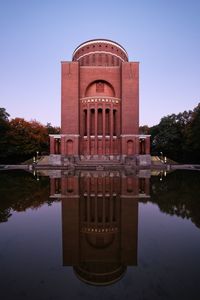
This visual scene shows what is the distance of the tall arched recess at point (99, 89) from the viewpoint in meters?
35.6

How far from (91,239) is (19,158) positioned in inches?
1581

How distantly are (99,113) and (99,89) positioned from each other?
4.32m

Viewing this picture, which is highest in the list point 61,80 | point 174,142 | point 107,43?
point 107,43

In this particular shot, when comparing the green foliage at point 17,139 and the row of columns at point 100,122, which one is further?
the green foliage at point 17,139

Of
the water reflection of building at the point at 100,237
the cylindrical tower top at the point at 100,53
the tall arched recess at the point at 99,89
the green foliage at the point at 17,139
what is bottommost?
the water reflection of building at the point at 100,237

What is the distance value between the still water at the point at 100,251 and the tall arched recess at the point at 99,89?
97.2 feet

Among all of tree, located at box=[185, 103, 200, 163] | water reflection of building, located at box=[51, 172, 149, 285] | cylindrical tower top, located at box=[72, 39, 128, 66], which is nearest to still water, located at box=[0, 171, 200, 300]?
water reflection of building, located at box=[51, 172, 149, 285]

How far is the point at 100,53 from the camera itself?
38.3 metres

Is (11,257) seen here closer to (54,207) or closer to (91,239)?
(91,239)

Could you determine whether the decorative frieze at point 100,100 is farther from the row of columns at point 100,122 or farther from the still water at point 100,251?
the still water at point 100,251

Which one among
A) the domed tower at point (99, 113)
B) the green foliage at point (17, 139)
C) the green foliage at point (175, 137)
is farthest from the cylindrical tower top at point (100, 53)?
the green foliage at point (175, 137)

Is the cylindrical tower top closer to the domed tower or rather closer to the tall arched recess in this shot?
the domed tower

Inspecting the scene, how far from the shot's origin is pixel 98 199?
30.1 feet

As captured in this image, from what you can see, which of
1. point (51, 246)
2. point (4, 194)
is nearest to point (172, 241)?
point (51, 246)
